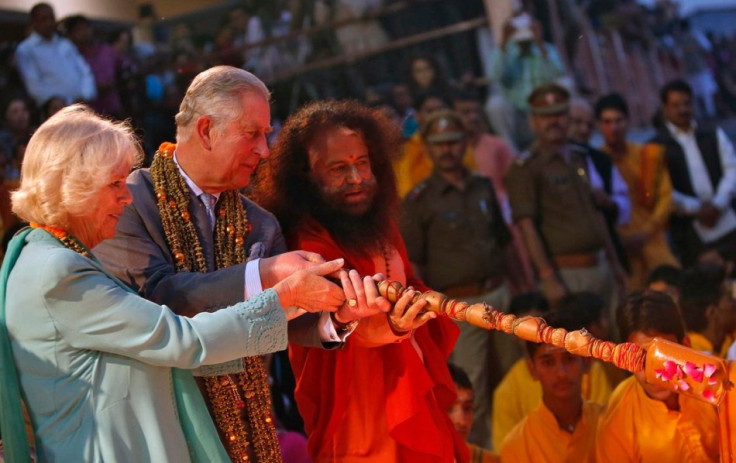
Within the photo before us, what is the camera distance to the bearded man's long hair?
3.57 m

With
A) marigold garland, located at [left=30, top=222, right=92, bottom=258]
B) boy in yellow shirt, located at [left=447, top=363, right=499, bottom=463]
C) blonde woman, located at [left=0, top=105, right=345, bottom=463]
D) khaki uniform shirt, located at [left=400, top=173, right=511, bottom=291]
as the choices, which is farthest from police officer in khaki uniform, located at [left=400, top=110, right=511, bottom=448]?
marigold garland, located at [left=30, top=222, right=92, bottom=258]

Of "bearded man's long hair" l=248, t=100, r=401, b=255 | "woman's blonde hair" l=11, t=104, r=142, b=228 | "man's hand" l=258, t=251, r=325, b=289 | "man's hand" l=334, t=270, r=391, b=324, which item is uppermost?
"woman's blonde hair" l=11, t=104, r=142, b=228

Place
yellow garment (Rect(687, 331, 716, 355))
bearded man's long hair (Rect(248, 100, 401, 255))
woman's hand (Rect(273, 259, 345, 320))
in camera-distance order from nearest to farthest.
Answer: woman's hand (Rect(273, 259, 345, 320)) → bearded man's long hair (Rect(248, 100, 401, 255)) → yellow garment (Rect(687, 331, 716, 355))

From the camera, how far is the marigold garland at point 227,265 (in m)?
3.08

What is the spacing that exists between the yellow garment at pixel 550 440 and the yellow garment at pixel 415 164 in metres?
2.01

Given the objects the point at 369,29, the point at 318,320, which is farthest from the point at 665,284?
the point at 318,320

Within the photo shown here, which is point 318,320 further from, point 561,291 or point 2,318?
point 561,291

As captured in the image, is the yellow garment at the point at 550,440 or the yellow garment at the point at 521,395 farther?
the yellow garment at the point at 521,395

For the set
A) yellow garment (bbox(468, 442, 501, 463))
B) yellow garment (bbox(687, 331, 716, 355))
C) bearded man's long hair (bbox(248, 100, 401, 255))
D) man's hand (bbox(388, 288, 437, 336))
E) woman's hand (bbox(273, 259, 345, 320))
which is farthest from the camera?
yellow garment (bbox(687, 331, 716, 355))

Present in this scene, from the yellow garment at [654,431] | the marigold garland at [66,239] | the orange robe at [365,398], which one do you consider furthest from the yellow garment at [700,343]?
the marigold garland at [66,239]

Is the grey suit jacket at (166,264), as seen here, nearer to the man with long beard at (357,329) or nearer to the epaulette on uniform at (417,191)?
the man with long beard at (357,329)

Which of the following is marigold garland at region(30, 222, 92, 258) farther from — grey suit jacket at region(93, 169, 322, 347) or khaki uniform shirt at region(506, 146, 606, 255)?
khaki uniform shirt at region(506, 146, 606, 255)

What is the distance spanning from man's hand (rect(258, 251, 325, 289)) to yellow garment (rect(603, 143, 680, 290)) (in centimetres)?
353

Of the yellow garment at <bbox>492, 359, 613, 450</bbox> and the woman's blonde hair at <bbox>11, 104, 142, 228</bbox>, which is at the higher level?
the woman's blonde hair at <bbox>11, 104, 142, 228</bbox>
